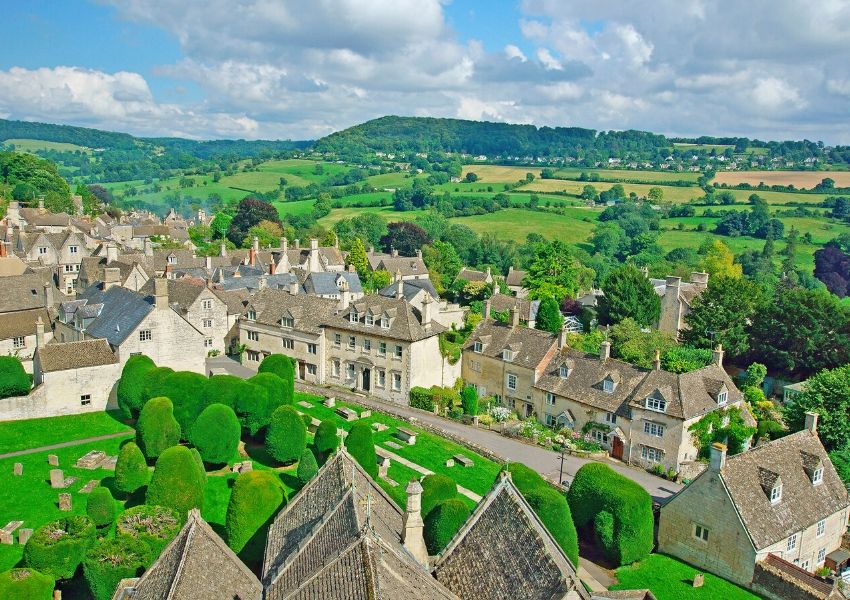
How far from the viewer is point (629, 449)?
5281 centimetres

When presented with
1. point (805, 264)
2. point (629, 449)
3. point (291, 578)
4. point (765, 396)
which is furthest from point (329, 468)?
point (805, 264)

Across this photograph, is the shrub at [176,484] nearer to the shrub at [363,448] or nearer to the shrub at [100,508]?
the shrub at [100,508]

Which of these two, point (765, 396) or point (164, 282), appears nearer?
point (164, 282)

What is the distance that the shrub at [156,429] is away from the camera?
42.0m

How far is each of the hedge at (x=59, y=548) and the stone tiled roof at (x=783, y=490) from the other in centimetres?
3165

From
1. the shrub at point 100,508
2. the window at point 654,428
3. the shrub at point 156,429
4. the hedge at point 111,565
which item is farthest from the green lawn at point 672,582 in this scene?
the shrub at point 156,429

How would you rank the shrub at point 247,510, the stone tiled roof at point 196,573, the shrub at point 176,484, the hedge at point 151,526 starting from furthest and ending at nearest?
the shrub at point 176,484 → the shrub at point 247,510 → the hedge at point 151,526 → the stone tiled roof at point 196,573

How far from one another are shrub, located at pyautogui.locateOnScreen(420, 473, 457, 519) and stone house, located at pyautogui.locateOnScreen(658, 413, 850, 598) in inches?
519

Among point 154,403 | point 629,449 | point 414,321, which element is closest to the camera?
point 154,403

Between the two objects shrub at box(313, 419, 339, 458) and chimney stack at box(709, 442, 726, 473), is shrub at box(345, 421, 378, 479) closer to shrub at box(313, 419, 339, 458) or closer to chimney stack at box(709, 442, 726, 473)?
shrub at box(313, 419, 339, 458)

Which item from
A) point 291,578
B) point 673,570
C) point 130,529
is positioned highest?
point 291,578

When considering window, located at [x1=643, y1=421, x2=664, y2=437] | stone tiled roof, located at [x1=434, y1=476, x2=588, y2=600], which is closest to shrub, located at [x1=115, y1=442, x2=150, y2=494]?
stone tiled roof, located at [x1=434, y1=476, x2=588, y2=600]

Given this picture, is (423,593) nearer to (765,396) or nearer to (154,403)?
→ (154,403)

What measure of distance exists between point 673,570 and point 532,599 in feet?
72.2
